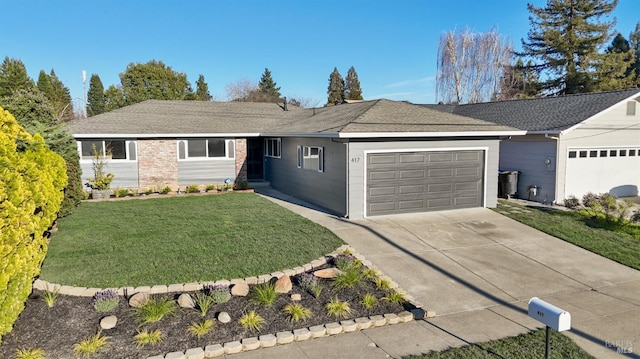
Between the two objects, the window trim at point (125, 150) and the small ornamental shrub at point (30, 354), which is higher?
the window trim at point (125, 150)

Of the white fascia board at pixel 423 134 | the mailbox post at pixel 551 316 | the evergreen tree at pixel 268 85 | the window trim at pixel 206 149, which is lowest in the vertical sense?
the mailbox post at pixel 551 316

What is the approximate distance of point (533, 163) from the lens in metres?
14.7

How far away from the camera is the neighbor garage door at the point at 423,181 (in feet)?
38.2

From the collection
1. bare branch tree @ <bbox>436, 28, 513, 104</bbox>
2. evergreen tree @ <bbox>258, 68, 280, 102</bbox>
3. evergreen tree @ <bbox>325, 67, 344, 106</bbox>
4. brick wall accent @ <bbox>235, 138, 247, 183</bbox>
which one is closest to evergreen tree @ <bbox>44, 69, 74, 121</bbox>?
evergreen tree @ <bbox>258, 68, 280, 102</bbox>

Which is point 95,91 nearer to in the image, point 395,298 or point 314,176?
point 314,176

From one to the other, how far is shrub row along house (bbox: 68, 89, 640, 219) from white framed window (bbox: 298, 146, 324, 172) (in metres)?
0.03

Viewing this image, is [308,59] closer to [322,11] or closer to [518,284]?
[322,11]

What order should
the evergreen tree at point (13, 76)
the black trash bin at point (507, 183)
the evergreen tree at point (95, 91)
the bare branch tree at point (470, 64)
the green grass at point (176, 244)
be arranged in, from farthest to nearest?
the evergreen tree at point (95, 91) → the bare branch tree at point (470, 64) → the evergreen tree at point (13, 76) → the black trash bin at point (507, 183) → the green grass at point (176, 244)

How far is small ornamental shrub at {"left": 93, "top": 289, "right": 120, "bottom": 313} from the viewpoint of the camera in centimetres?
555

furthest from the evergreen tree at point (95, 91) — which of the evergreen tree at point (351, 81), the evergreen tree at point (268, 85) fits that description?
the evergreen tree at point (351, 81)

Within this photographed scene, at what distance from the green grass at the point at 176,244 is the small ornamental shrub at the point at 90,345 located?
1575 mm

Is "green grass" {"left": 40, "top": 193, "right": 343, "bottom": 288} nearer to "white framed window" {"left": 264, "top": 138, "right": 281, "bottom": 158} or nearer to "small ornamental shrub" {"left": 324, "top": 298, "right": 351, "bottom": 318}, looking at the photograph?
"small ornamental shrub" {"left": 324, "top": 298, "right": 351, "bottom": 318}

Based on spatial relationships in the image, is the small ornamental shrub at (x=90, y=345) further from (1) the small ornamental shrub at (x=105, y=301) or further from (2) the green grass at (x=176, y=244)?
(2) the green grass at (x=176, y=244)

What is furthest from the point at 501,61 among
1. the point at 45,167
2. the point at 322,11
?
the point at 45,167
